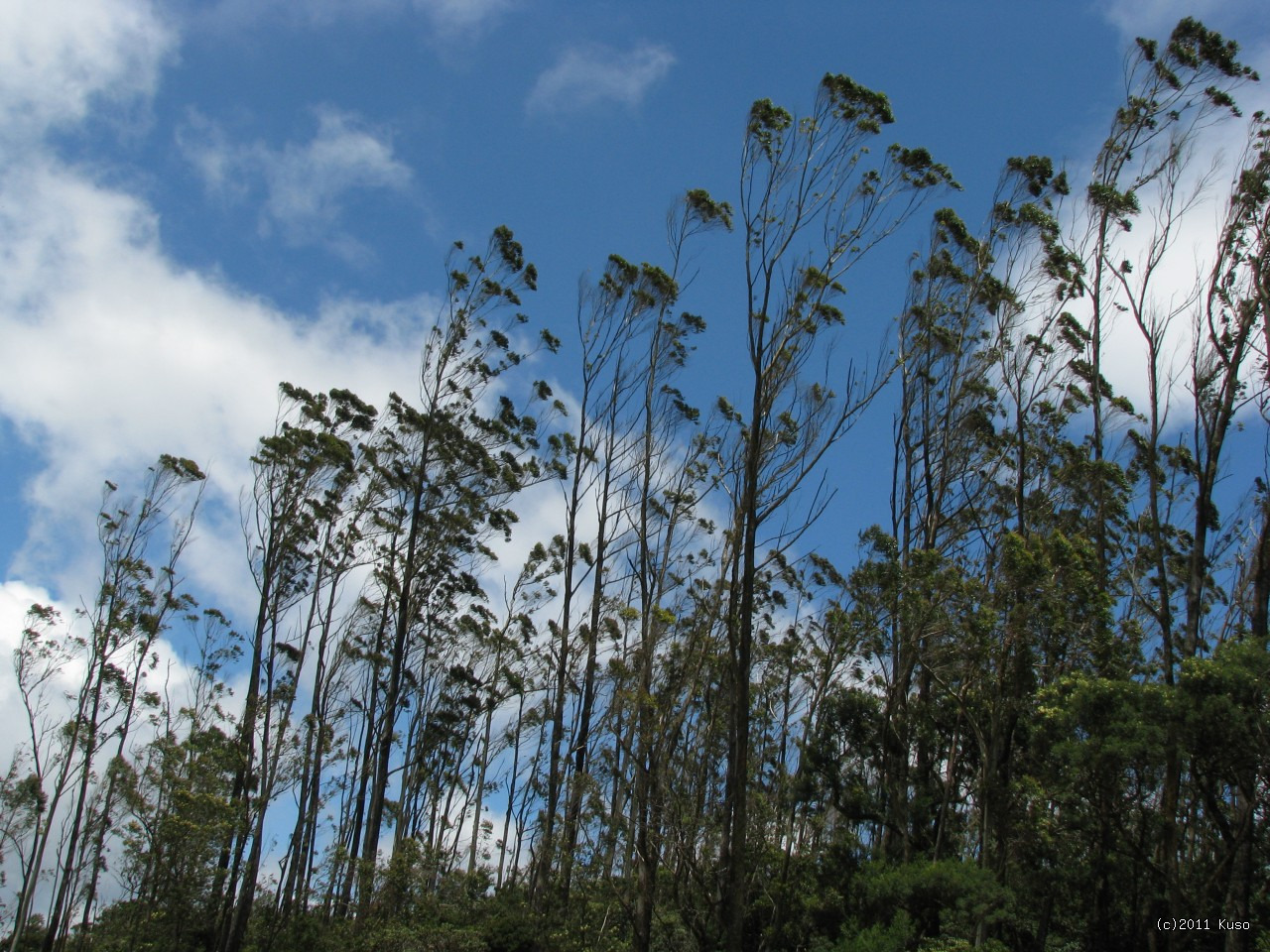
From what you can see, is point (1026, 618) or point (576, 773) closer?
point (1026, 618)

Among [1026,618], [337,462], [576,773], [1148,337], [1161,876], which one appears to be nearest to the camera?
[1161,876]

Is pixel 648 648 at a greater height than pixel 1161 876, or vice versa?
pixel 648 648

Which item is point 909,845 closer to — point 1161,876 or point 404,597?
point 1161,876

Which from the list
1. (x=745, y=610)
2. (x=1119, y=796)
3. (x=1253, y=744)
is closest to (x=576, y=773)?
(x=745, y=610)

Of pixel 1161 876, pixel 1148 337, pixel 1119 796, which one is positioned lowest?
pixel 1161 876

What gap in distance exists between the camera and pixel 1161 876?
430 inches

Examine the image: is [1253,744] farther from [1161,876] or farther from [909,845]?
[909,845]

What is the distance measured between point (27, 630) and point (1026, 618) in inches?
839

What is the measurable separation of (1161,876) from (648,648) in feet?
24.4

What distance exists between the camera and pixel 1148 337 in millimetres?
14266

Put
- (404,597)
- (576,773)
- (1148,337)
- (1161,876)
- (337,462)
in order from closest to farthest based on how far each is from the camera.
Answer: (1161,876) < (1148,337) < (576,773) < (404,597) < (337,462)

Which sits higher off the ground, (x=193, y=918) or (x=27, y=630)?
(x=27, y=630)

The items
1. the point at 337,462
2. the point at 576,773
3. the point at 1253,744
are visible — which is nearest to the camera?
the point at 1253,744

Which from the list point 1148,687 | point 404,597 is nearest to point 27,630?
point 404,597
